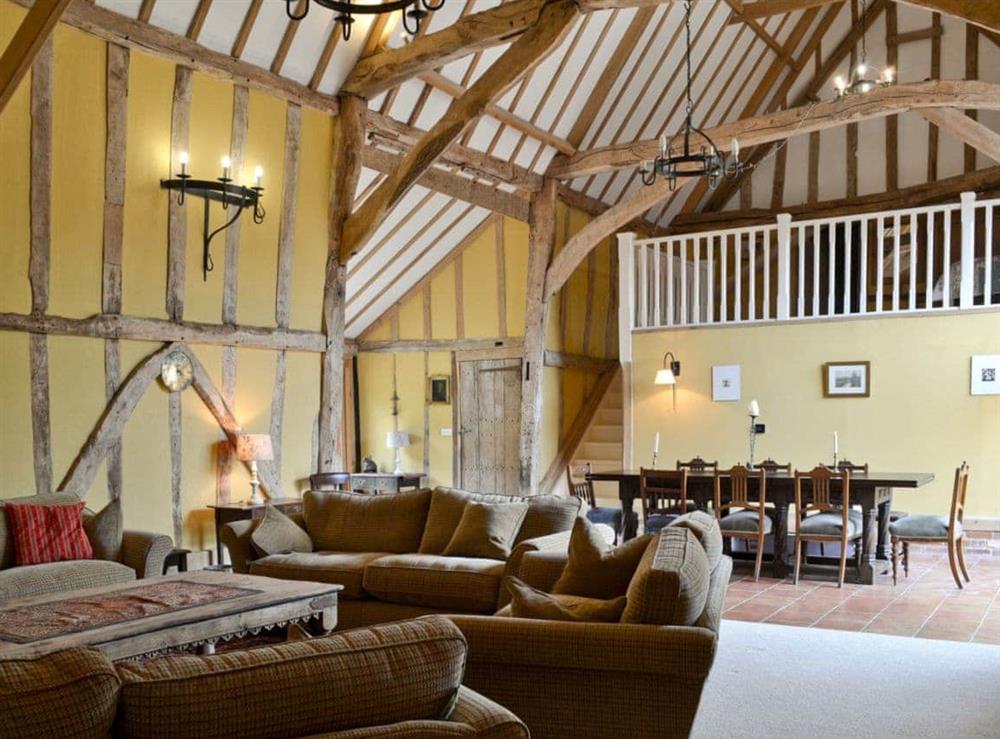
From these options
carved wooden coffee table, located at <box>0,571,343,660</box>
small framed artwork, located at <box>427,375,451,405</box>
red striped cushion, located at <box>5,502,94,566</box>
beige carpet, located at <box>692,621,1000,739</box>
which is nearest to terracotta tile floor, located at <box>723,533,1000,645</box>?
beige carpet, located at <box>692,621,1000,739</box>

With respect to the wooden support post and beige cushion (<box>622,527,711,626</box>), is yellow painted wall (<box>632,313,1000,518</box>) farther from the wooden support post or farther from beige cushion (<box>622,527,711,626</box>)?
beige cushion (<box>622,527,711,626</box>)

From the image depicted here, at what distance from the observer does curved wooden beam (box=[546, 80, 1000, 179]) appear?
8.04m

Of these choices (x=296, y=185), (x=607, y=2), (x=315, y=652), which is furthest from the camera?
(x=296, y=185)

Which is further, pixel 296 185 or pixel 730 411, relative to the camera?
pixel 730 411

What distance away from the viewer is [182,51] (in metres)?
6.98

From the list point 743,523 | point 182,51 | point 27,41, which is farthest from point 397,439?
point 27,41

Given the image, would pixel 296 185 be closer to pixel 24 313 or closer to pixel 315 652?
pixel 24 313

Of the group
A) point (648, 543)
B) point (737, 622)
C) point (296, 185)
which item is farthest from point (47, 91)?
point (737, 622)

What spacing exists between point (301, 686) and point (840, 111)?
8.20 m

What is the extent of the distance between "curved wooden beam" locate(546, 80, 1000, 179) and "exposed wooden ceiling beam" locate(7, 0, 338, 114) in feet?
10.8

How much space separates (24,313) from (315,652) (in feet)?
16.9

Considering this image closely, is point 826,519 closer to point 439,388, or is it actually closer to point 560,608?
point 560,608

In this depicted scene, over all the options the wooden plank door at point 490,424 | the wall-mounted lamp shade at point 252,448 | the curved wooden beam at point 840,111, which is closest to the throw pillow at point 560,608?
the wall-mounted lamp shade at point 252,448

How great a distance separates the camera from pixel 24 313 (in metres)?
6.22
